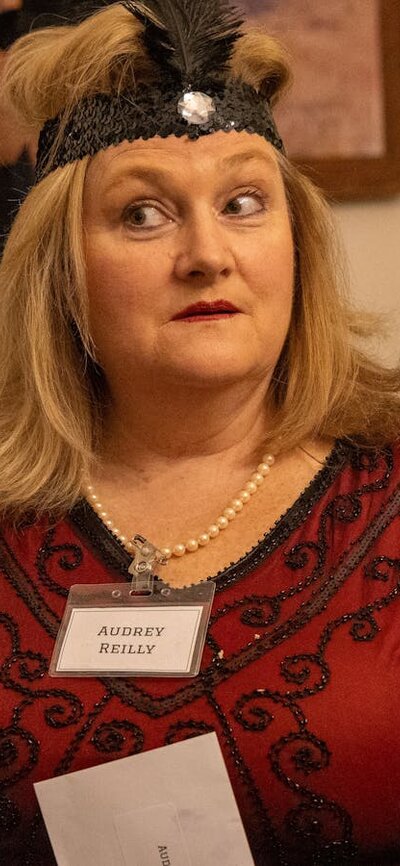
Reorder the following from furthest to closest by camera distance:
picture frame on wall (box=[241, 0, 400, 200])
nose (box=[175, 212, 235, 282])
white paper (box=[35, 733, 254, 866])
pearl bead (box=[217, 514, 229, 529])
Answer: picture frame on wall (box=[241, 0, 400, 200]), pearl bead (box=[217, 514, 229, 529]), nose (box=[175, 212, 235, 282]), white paper (box=[35, 733, 254, 866])

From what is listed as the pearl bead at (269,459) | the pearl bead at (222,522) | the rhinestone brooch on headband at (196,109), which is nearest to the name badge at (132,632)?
the pearl bead at (222,522)

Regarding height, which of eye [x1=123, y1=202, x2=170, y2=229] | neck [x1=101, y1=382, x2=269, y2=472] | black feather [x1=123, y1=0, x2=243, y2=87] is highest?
black feather [x1=123, y1=0, x2=243, y2=87]

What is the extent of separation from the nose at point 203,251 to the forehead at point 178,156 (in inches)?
2.5

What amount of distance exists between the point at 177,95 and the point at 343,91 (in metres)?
0.69

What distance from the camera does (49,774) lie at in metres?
1.30

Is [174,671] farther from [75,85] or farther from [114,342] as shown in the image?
[75,85]

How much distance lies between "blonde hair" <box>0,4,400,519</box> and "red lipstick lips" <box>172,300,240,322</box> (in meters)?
0.16

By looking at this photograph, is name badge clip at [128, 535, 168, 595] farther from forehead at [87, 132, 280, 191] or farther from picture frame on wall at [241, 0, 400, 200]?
picture frame on wall at [241, 0, 400, 200]

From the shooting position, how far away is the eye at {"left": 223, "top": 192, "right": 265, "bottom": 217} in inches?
57.3

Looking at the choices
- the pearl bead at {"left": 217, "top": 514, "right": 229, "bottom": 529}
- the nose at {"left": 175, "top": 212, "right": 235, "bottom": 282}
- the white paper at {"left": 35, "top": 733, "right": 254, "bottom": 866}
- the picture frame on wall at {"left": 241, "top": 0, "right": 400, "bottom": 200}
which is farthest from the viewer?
the picture frame on wall at {"left": 241, "top": 0, "right": 400, "bottom": 200}

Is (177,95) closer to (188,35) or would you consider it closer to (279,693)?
(188,35)

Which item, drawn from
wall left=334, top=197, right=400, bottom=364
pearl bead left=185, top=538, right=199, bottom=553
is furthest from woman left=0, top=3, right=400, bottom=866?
wall left=334, top=197, right=400, bottom=364

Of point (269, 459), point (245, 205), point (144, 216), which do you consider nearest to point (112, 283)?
point (144, 216)

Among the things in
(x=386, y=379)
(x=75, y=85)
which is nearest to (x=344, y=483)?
(x=386, y=379)
